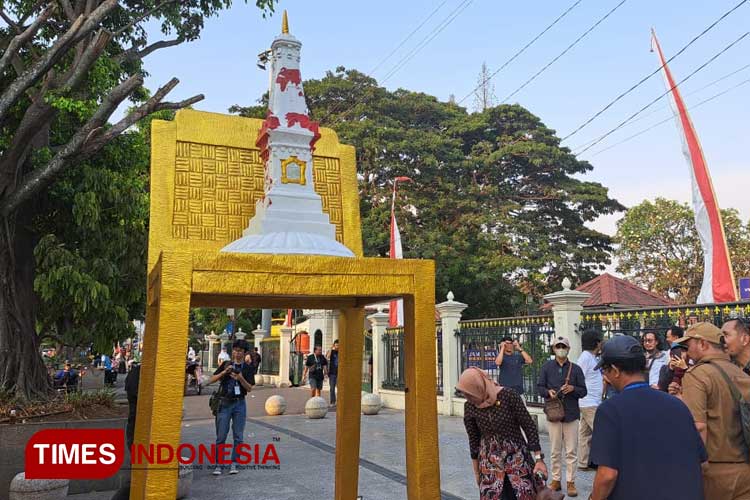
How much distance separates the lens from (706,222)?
29.9 feet

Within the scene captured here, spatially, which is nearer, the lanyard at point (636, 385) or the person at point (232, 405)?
the lanyard at point (636, 385)

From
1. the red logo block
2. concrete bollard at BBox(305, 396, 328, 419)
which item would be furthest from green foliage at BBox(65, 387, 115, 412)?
concrete bollard at BBox(305, 396, 328, 419)

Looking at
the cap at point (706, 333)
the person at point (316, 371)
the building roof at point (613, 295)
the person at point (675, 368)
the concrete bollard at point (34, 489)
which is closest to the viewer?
the cap at point (706, 333)

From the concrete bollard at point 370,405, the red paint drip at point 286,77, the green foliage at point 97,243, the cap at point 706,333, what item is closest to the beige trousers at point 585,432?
the cap at point 706,333

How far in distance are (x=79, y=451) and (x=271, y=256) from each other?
4.81 m

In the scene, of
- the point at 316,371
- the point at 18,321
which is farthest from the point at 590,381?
the point at 316,371

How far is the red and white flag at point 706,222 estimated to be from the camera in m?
8.75

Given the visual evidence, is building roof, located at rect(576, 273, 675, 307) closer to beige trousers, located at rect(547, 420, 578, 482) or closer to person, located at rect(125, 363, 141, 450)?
beige trousers, located at rect(547, 420, 578, 482)

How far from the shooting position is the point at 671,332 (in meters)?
6.25

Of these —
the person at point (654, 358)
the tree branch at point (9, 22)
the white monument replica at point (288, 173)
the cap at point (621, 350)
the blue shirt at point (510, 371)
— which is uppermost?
the tree branch at point (9, 22)

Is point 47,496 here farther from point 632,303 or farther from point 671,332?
point 632,303

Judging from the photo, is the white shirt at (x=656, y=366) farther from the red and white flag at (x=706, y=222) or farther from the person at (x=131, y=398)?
the person at (x=131, y=398)

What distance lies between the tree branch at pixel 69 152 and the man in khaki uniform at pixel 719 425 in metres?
6.33

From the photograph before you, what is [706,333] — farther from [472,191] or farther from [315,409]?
[472,191]
